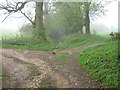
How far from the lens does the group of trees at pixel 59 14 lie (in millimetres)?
20100

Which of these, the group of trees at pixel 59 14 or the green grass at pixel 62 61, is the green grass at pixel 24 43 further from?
the green grass at pixel 62 61


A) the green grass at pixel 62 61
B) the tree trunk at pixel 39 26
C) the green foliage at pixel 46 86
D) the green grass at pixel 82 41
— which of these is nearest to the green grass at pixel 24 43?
the tree trunk at pixel 39 26

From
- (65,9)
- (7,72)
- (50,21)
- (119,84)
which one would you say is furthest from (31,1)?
(119,84)

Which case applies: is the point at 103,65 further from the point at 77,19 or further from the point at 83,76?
the point at 77,19

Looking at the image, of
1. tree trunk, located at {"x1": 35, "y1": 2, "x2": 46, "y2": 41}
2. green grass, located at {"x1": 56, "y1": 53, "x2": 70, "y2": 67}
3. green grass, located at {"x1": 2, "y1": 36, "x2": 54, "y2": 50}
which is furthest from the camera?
tree trunk, located at {"x1": 35, "y1": 2, "x2": 46, "y2": 41}

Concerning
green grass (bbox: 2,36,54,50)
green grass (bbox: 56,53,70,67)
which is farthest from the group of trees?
green grass (bbox: 56,53,70,67)

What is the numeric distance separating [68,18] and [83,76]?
2044 cm

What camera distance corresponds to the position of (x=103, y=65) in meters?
7.55

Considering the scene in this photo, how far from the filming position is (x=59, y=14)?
87.9ft

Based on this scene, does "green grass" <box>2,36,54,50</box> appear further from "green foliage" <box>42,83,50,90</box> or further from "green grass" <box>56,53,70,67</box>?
"green foliage" <box>42,83,50,90</box>

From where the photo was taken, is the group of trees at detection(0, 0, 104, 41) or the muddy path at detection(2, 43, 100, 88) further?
the group of trees at detection(0, 0, 104, 41)

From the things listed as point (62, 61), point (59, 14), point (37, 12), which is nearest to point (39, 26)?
point (37, 12)

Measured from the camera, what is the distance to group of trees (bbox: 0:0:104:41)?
20.1 m

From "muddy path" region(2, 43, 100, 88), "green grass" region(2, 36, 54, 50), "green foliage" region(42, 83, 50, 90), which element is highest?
"green grass" region(2, 36, 54, 50)
